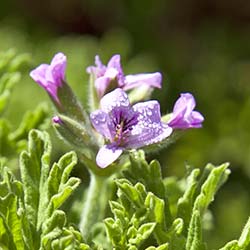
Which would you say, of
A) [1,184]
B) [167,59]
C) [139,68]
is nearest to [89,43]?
[139,68]

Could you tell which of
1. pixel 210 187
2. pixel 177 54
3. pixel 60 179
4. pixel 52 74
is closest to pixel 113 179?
pixel 60 179

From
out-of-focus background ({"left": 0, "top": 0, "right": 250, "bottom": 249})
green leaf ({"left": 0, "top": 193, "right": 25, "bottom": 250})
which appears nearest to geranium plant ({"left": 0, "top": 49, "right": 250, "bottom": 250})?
green leaf ({"left": 0, "top": 193, "right": 25, "bottom": 250})

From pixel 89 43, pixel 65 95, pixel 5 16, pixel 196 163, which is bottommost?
pixel 196 163

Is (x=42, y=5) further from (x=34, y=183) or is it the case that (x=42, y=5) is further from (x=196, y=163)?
(x=34, y=183)

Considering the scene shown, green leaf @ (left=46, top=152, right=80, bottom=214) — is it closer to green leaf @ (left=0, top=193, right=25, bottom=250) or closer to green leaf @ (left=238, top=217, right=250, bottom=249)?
green leaf @ (left=0, top=193, right=25, bottom=250)

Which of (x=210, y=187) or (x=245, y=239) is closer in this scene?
(x=245, y=239)

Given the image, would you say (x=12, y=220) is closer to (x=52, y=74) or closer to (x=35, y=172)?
(x=35, y=172)

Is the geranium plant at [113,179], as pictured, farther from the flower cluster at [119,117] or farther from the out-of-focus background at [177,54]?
the out-of-focus background at [177,54]
